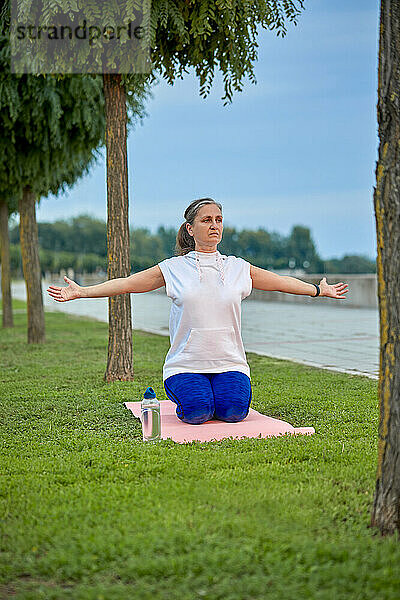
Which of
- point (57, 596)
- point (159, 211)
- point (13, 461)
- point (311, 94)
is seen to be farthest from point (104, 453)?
point (159, 211)

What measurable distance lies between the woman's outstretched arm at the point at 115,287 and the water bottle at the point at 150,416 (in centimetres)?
75

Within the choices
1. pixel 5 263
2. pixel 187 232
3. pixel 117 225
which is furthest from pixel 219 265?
pixel 5 263

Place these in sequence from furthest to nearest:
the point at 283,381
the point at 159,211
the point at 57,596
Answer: the point at 159,211 → the point at 283,381 → the point at 57,596

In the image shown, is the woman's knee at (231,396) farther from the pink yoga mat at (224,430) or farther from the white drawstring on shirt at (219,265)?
the white drawstring on shirt at (219,265)

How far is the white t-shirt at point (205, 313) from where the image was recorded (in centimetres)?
521

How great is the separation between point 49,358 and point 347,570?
787cm

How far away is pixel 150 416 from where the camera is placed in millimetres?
5098

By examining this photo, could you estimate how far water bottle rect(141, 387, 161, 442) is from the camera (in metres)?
4.99

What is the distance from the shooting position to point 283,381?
24.8 ft

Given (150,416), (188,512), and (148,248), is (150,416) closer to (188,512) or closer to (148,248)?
(188,512)

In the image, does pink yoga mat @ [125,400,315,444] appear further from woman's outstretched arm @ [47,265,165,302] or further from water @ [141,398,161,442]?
woman's outstretched arm @ [47,265,165,302]

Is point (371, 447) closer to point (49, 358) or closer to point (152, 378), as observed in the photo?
point (152, 378)

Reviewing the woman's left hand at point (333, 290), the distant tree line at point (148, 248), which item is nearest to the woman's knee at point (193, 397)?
the woman's left hand at point (333, 290)

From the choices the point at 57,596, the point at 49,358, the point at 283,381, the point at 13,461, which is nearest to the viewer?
the point at 57,596
